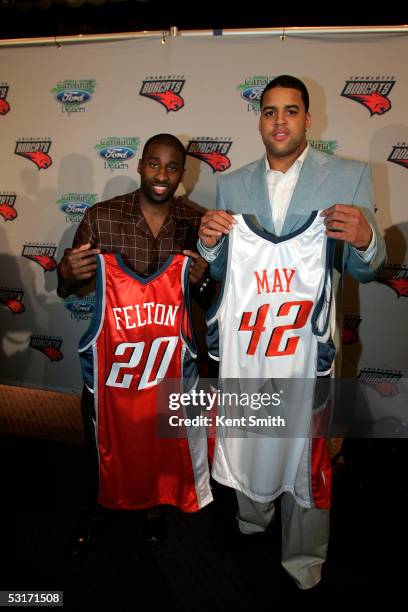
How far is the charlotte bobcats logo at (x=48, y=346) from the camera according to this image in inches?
115

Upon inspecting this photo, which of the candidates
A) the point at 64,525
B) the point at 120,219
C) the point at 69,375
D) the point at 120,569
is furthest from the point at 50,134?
→ the point at 120,569

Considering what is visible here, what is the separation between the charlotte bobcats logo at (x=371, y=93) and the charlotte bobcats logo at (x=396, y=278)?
94 centimetres

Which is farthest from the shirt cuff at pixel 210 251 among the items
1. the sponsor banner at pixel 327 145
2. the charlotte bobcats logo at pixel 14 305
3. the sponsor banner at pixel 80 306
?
the charlotte bobcats logo at pixel 14 305

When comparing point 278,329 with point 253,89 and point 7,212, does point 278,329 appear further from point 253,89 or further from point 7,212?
point 7,212

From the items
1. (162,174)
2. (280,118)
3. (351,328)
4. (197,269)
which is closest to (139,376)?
(197,269)

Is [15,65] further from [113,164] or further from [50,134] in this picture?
[113,164]

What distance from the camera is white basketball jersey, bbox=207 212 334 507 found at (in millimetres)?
1261

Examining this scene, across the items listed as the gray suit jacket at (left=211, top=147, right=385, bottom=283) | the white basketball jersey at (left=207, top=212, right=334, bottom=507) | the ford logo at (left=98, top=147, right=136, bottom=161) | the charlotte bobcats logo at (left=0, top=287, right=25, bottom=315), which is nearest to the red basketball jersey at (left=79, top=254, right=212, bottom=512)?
the white basketball jersey at (left=207, top=212, right=334, bottom=507)

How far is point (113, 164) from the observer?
8.05ft

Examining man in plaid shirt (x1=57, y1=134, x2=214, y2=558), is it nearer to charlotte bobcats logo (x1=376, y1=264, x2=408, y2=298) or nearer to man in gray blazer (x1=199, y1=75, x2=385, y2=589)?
man in gray blazer (x1=199, y1=75, x2=385, y2=589)

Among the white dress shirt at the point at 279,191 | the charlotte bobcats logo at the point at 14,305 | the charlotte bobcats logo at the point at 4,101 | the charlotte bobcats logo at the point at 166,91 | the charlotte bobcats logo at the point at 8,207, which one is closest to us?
the white dress shirt at the point at 279,191

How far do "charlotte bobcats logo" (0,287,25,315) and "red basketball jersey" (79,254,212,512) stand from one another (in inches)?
68.8

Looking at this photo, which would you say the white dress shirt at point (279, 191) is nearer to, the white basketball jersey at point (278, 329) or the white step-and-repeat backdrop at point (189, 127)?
the white basketball jersey at point (278, 329)

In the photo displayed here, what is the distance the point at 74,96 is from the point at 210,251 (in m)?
1.78
